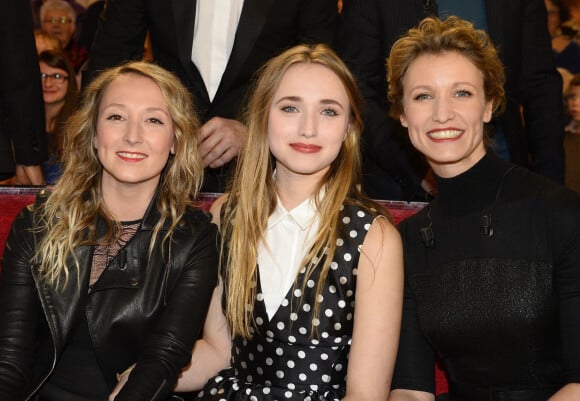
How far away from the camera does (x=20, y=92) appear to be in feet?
10.6

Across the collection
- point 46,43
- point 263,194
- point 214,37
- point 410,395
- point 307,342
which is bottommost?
point 410,395

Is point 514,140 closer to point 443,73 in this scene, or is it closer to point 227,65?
point 443,73

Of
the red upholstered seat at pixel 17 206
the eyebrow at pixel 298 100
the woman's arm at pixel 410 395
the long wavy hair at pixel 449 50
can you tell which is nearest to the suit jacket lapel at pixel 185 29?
the red upholstered seat at pixel 17 206

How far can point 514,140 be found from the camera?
10.2 ft

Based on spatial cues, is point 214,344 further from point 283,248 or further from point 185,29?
point 185,29

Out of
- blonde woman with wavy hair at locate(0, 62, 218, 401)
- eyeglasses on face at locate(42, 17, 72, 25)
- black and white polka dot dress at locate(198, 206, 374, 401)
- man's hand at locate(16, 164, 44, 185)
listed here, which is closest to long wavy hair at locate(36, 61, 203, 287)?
blonde woman with wavy hair at locate(0, 62, 218, 401)

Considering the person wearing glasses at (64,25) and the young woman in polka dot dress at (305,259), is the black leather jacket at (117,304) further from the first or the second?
the person wearing glasses at (64,25)

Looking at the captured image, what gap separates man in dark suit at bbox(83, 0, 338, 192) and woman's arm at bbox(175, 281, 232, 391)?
1.86 ft

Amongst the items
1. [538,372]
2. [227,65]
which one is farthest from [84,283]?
[538,372]

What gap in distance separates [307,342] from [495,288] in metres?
0.50

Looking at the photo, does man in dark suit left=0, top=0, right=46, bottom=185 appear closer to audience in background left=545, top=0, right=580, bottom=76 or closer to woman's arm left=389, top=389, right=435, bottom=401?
woman's arm left=389, top=389, right=435, bottom=401

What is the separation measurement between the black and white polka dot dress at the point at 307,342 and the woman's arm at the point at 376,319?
1.9 inches

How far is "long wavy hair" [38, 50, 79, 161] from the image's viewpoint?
449 centimetres

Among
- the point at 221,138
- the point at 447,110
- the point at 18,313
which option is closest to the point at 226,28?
the point at 221,138
